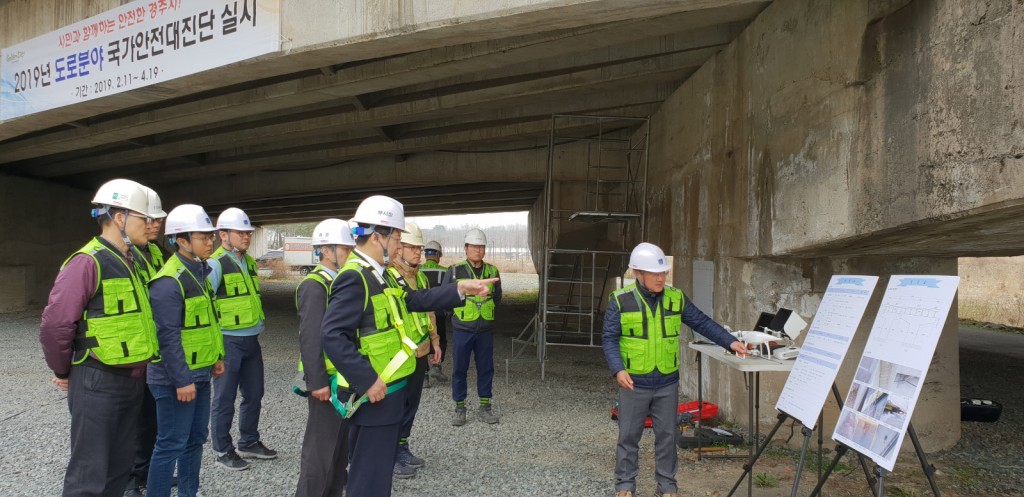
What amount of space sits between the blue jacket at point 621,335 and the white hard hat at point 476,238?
2.44 metres

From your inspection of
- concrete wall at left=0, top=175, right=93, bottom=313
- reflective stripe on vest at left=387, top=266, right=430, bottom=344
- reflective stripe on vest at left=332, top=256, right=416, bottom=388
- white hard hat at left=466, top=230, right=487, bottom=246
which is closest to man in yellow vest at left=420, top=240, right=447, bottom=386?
white hard hat at left=466, top=230, right=487, bottom=246

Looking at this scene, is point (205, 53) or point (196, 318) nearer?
point (196, 318)

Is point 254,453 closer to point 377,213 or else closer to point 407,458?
point 407,458

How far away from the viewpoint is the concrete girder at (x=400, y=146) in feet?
34.5

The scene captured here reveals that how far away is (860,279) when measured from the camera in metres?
3.49

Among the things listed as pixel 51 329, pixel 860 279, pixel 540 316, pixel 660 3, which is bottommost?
pixel 540 316

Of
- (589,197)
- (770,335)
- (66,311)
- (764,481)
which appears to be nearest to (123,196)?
(66,311)

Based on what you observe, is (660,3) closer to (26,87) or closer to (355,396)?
(355,396)

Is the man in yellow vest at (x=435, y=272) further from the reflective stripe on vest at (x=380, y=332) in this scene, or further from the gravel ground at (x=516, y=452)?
the reflective stripe on vest at (x=380, y=332)

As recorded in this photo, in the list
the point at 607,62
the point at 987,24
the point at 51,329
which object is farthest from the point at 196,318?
the point at 607,62

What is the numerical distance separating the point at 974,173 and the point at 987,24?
76cm

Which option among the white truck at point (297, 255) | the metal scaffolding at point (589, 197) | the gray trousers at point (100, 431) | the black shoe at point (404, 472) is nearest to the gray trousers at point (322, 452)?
the gray trousers at point (100, 431)

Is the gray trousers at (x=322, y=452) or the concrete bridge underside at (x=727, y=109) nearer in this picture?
the gray trousers at (x=322, y=452)

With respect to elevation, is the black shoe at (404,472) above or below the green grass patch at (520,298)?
above
